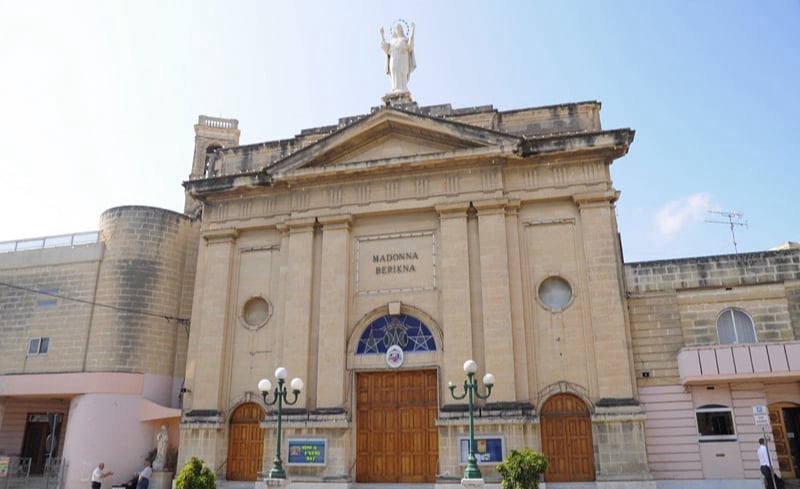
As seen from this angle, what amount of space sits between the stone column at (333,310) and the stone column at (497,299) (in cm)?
468

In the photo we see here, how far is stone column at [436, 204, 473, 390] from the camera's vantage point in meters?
19.7

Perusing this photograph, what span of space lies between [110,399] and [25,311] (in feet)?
20.4

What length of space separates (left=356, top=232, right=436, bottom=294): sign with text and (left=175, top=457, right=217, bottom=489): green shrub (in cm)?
797

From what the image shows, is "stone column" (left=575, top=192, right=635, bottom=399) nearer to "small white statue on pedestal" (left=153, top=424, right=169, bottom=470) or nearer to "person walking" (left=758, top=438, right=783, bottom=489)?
"person walking" (left=758, top=438, right=783, bottom=489)

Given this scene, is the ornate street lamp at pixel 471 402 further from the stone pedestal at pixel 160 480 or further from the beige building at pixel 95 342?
the beige building at pixel 95 342

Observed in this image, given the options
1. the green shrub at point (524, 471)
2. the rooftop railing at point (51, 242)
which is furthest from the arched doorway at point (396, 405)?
the rooftop railing at point (51, 242)

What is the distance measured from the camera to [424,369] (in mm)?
20328

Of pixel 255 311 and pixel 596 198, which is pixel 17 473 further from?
pixel 596 198

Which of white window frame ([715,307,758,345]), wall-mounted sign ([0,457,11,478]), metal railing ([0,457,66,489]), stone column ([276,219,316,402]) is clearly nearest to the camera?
white window frame ([715,307,758,345])

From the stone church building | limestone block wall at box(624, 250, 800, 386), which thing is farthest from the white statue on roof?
limestone block wall at box(624, 250, 800, 386)

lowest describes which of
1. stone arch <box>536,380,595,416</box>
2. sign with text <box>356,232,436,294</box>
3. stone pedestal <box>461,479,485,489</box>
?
stone pedestal <box>461,479,485,489</box>

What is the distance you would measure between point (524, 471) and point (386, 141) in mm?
12592

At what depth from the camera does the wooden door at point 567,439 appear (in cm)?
1841

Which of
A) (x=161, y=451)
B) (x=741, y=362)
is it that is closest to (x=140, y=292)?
(x=161, y=451)
